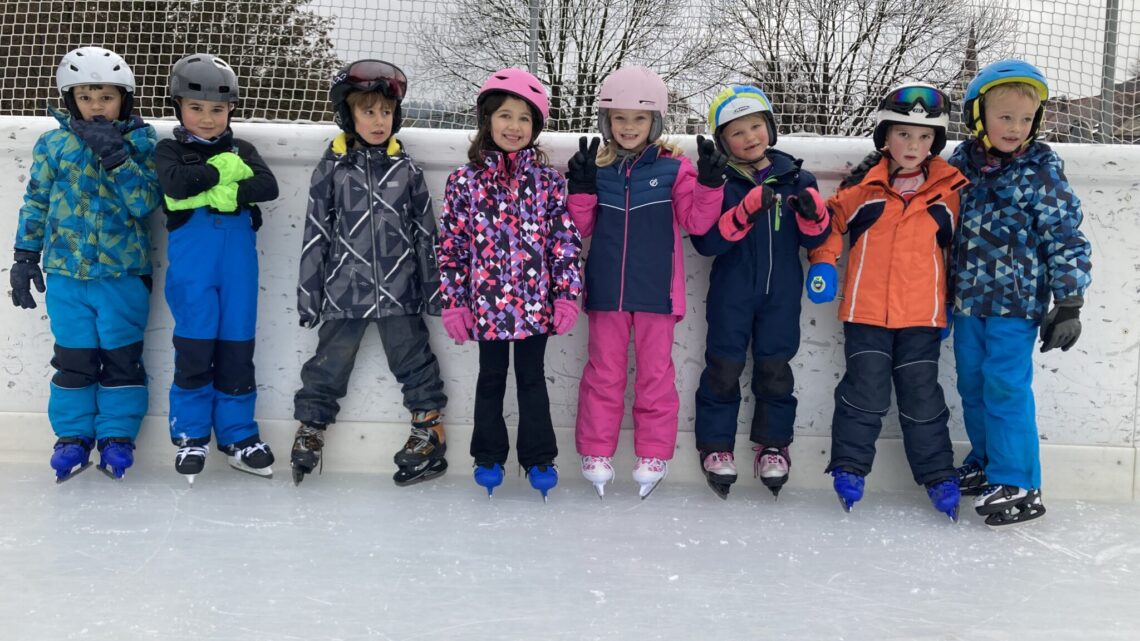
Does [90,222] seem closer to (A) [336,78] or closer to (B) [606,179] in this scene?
(A) [336,78]

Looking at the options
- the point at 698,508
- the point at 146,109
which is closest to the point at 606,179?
the point at 698,508

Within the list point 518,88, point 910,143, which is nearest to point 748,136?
point 910,143

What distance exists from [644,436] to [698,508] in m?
0.30

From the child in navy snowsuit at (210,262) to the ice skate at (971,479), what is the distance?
2.46 metres

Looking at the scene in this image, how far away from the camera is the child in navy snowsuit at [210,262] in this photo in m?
2.77

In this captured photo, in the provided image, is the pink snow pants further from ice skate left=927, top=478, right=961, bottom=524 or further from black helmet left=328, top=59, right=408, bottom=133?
black helmet left=328, top=59, right=408, bottom=133

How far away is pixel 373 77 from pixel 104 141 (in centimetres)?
92

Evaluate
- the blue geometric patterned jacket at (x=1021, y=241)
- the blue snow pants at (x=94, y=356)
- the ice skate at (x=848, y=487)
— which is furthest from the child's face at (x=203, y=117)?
the blue geometric patterned jacket at (x=1021, y=241)

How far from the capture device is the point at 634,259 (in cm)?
275

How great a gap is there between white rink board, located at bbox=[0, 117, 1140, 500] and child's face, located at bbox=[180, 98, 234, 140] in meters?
0.20

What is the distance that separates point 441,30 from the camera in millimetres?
4668

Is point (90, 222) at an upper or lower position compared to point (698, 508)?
upper

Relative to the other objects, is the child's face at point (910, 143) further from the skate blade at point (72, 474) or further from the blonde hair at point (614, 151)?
the skate blade at point (72, 474)

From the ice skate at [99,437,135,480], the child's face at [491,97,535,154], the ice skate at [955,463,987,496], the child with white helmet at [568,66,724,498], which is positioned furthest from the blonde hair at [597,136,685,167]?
the ice skate at [99,437,135,480]
